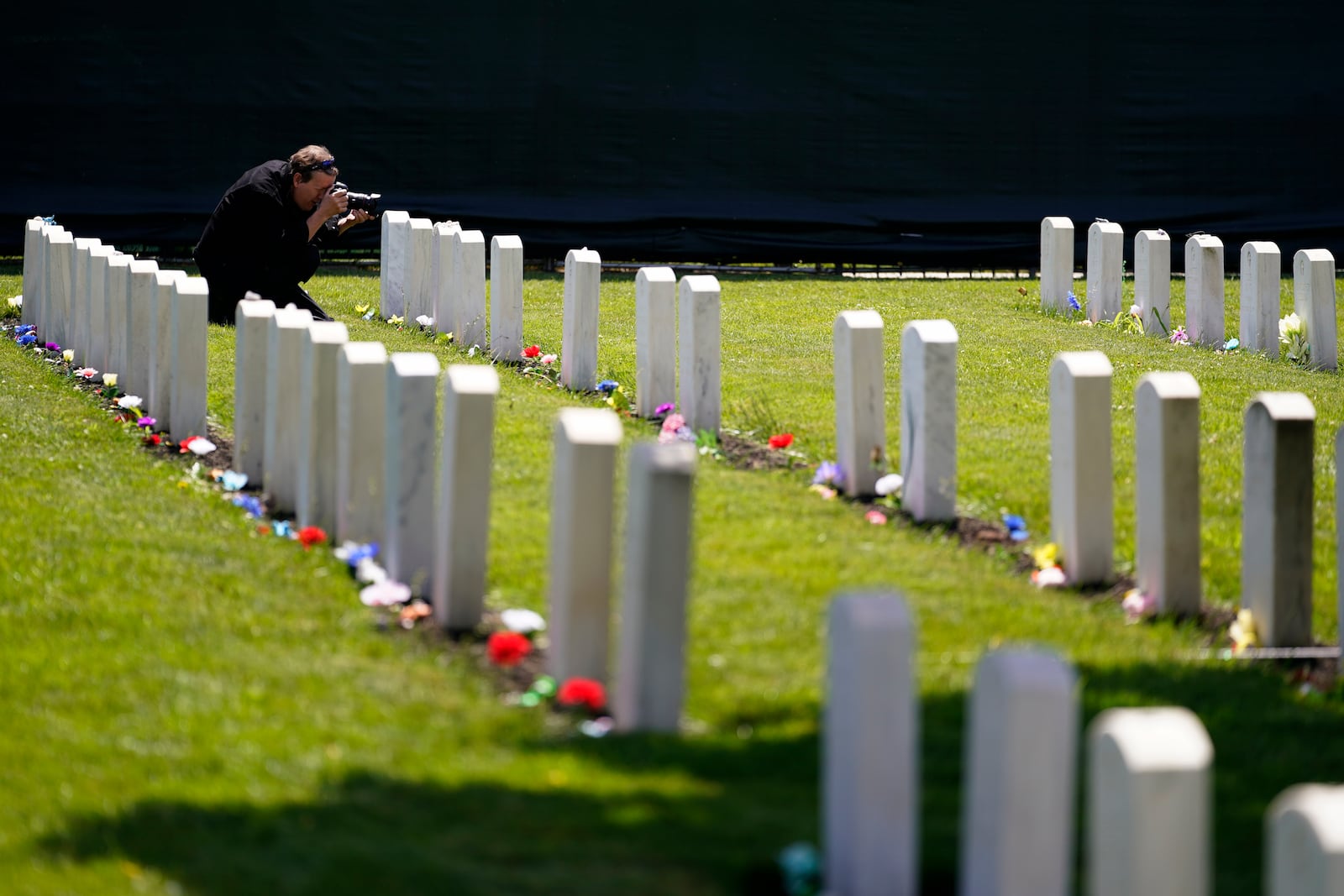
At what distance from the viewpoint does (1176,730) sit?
8.04ft

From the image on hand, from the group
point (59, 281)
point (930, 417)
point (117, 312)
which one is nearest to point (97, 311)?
point (117, 312)

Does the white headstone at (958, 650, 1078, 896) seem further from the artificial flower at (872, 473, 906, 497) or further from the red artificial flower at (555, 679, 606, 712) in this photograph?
the artificial flower at (872, 473, 906, 497)

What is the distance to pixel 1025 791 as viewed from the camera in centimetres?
261

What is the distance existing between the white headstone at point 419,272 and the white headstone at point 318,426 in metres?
5.51

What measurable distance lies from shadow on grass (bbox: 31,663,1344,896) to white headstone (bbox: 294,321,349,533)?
2055 millimetres

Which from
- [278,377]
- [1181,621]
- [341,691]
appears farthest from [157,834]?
[1181,621]

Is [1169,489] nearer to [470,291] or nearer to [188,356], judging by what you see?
[188,356]

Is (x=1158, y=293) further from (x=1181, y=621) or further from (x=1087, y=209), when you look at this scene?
(x=1181, y=621)

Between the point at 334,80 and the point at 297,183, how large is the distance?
6036mm

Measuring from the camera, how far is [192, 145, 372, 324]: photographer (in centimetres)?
1031

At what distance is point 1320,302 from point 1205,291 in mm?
1092

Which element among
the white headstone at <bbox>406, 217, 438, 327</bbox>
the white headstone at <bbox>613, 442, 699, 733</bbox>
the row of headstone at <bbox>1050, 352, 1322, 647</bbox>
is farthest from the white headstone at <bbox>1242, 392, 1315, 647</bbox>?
the white headstone at <bbox>406, 217, 438, 327</bbox>

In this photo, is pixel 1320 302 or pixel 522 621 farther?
pixel 1320 302

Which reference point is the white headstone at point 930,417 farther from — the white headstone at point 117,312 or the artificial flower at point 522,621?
the white headstone at point 117,312
